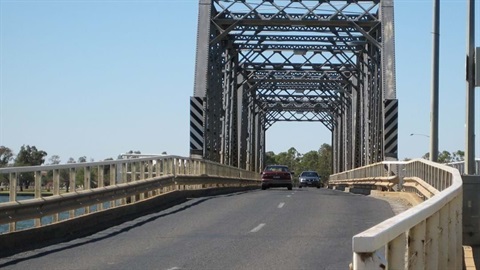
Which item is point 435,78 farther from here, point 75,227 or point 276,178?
point 276,178

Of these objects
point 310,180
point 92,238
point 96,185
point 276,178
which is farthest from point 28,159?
point 310,180

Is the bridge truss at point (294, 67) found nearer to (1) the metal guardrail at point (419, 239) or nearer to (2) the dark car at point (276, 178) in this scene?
(2) the dark car at point (276, 178)

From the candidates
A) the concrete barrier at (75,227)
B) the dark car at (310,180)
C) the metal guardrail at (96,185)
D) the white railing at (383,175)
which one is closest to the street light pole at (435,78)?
the white railing at (383,175)

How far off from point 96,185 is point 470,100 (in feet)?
28.8

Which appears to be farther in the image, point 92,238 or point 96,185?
point 96,185

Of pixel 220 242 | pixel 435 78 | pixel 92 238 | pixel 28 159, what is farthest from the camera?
pixel 28 159

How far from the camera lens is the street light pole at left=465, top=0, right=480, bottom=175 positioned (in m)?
19.1

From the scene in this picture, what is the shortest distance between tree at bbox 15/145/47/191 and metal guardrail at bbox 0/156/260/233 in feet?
0.78

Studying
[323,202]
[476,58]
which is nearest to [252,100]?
[323,202]

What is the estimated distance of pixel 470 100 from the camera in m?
19.5

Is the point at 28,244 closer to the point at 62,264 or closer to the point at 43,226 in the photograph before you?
the point at 43,226

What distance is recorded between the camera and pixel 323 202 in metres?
27.4

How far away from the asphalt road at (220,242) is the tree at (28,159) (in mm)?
1641

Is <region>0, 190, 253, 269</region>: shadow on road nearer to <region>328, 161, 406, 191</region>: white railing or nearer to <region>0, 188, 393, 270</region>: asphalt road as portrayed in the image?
<region>0, 188, 393, 270</region>: asphalt road
